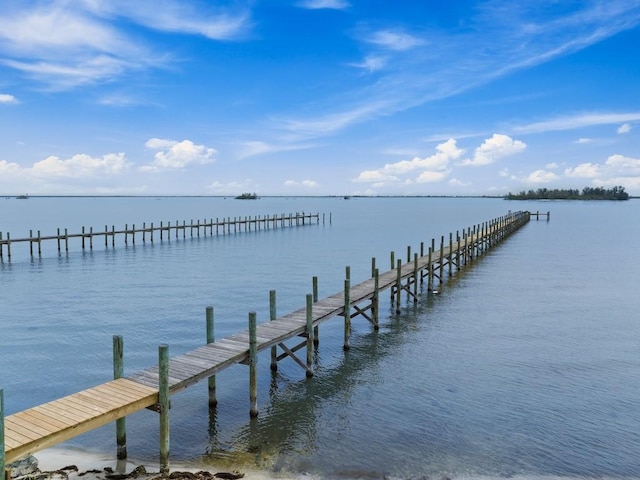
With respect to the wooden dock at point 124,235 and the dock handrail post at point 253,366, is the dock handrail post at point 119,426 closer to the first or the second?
the dock handrail post at point 253,366

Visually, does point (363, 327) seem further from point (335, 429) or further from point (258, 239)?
point (258, 239)

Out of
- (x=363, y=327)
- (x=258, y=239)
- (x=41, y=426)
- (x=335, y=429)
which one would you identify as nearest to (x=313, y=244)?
(x=258, y=239)

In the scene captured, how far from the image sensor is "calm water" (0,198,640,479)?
9.81m

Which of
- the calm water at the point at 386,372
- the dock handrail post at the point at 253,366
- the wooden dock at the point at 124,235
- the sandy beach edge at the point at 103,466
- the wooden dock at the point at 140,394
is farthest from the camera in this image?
the wooden dock at the point at 124,235

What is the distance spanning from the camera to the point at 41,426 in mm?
7438

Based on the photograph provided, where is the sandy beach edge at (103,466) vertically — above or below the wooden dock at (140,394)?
below

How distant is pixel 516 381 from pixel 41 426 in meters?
11.1

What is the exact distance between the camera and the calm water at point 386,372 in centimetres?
981

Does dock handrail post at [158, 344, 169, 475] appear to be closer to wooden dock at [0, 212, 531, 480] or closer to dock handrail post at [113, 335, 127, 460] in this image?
wooden dock at [0, 212, 531, 480]

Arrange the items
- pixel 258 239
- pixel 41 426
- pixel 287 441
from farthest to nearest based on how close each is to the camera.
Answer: pixel 258 239 → pixel 287 441 → pixel 41 426

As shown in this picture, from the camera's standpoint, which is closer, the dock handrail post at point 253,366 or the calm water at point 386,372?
the calm water at point 386,372

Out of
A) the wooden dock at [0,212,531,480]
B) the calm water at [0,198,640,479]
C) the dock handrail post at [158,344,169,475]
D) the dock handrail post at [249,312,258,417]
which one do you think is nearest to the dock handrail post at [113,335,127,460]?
the wooden dock at [0,212,531,480]

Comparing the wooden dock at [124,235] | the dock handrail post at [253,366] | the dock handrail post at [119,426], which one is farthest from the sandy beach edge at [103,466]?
the wooden dock at [124,235]

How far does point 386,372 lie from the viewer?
1428 centimetres
